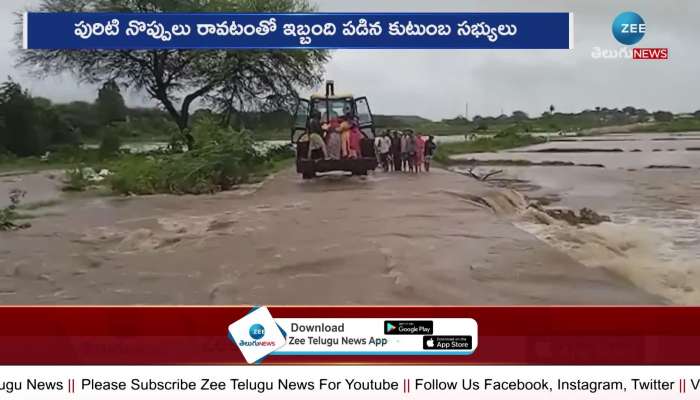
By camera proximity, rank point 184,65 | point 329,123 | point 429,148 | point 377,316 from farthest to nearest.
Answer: point 429,148, point 329,123, point 184,65, point 377,316

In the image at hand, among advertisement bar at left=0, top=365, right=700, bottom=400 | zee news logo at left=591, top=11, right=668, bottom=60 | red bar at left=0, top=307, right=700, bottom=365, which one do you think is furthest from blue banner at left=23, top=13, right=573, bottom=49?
advertisement bar at left=0, top=365, right=700, bottom=400

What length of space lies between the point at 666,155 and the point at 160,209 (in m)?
1.88

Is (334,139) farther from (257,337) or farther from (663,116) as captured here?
(663,116)

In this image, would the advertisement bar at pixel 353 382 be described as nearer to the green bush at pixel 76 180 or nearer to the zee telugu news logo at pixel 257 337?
the zee telugu news logo at pixel 257 337

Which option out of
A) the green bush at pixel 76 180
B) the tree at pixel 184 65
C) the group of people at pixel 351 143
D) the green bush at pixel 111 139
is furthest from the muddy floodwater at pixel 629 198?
the green bush at pixel 76 180

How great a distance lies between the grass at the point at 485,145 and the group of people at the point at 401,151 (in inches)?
2.9

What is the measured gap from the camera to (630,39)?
2.51 metres

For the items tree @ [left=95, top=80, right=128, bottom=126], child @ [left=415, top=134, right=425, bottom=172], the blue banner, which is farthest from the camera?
child @ [left=415, top=134, right=425, bottom=172]

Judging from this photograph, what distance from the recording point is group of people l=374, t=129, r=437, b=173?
2697mm

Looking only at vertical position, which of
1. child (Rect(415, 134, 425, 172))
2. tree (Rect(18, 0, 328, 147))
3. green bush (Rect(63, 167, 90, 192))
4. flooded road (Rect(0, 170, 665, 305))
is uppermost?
tree (Rect(18, 0, 328, 147))

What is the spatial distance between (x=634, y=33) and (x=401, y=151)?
2.98ft

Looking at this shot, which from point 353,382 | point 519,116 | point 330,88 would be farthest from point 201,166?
point 519,116

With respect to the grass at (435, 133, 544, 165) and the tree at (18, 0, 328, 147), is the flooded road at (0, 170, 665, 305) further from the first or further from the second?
the tree at (18, 0, 328, 147)

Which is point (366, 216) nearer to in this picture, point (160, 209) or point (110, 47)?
point (160, 209)
